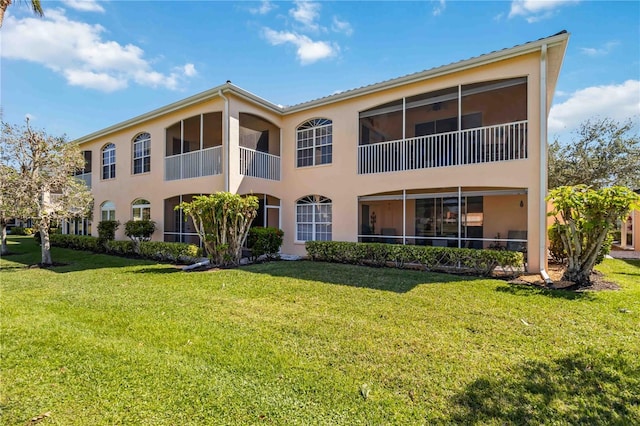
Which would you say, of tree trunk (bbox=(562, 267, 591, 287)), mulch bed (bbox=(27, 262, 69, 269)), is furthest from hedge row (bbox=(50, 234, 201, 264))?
tree trunk (bbox=(562, 267, 591, 287))

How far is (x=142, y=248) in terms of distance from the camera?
46.7 feet

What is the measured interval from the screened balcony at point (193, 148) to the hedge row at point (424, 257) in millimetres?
5654

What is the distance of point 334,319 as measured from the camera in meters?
5.68

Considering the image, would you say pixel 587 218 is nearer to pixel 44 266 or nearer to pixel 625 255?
pixel 625 255

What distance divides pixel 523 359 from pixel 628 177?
2182 cm

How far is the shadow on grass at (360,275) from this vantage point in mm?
8180

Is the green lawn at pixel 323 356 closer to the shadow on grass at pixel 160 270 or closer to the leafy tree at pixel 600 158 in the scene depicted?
the shadow on grass at pixel 160 270

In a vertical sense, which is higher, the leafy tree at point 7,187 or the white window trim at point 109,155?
the white window trim at point 109,155

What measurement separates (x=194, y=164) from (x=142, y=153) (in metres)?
4.57

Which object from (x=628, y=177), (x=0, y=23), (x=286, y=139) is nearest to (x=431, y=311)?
(x=0, y=23)

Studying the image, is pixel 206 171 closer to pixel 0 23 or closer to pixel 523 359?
pixel 0 23

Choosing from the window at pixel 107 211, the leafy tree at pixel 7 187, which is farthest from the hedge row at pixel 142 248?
the leafy tree at pixel 7 187

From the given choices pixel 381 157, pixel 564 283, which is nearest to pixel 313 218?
pixel 381 157

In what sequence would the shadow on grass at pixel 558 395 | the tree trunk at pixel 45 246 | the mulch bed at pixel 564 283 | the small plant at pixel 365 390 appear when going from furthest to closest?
the tree trunk at pixel 45 246
the mulch bed at pixel 564 283
the small plant at pixel 365 390
the shadow on grass at pixel 558 395
